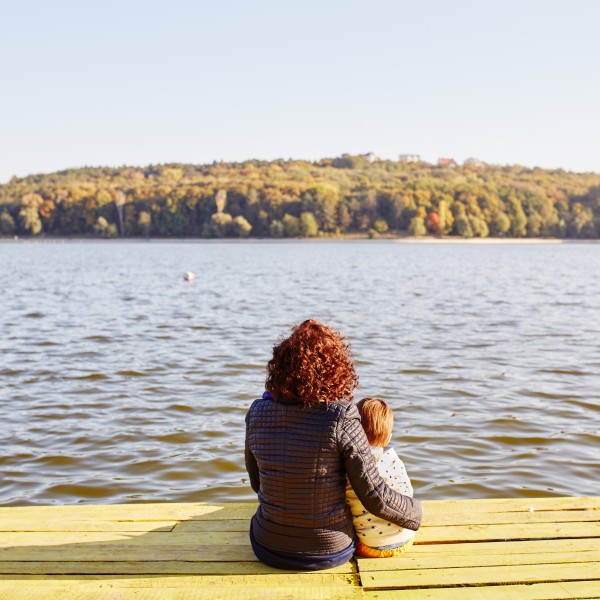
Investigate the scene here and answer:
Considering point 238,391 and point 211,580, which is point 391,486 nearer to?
point 211,580

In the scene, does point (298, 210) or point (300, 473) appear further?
point (298, 210)

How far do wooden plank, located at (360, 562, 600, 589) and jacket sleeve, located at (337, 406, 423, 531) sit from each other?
260 mm

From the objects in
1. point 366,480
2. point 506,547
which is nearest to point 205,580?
point 366,480

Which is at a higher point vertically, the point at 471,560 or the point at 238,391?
the point at 471,560

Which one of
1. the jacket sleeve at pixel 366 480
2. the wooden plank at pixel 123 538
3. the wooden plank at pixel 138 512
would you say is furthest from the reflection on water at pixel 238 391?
the jacket sleeve at pixel 366 480

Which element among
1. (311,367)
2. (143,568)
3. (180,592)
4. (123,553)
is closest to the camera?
(311,367)

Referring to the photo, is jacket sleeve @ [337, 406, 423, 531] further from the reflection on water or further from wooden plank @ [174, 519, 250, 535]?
the reflection on water

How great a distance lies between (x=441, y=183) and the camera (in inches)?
5797

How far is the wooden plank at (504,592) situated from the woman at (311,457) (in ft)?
1.21

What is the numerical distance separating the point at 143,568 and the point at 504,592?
5.78 ft

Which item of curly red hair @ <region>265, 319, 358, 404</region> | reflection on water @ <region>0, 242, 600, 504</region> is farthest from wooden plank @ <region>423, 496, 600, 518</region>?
reflection on water @ <region>0, 242, 600, 504</region>

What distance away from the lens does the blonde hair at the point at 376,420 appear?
159 inches

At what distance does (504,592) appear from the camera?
145 inches

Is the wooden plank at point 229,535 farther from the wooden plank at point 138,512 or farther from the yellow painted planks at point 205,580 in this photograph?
the yellow painted planks at point 205,580
